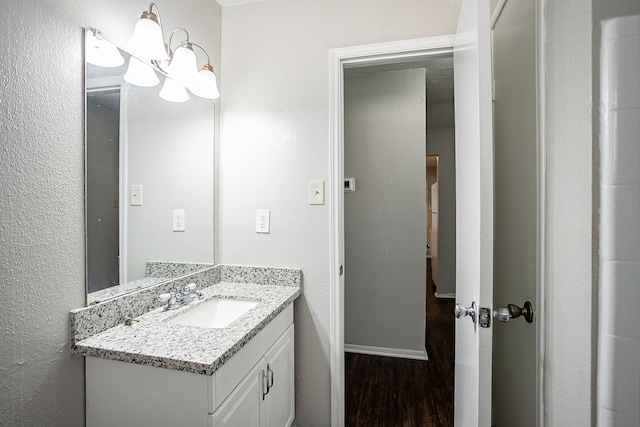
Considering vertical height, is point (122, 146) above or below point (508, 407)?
above

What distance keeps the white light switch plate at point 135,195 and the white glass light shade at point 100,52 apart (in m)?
0.46

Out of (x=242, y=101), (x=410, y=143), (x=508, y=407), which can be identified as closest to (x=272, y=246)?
(x=242, y=101)

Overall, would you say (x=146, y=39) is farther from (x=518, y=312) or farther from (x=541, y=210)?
(x=518, y=312)

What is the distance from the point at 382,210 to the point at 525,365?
63.7 inches

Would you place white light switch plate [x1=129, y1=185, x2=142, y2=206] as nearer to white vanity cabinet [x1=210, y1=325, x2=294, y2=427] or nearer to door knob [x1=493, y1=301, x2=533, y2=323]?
white vanity cabinet [x1=210, y1=325, x2=294, y2=427]

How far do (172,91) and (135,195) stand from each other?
54 cm

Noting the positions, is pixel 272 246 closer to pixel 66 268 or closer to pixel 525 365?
pixel 66 268

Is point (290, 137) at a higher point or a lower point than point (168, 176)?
higher

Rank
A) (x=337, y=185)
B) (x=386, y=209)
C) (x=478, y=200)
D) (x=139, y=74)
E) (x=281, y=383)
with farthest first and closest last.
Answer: (x=386, y=209), (x=337, y=185), (x=281, y=383), (x=139, y=74), (x=478, y=200)

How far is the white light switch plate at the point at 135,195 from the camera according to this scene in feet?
4.12

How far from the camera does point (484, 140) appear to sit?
2.84 ft

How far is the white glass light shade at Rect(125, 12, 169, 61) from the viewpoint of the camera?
1.12 meters

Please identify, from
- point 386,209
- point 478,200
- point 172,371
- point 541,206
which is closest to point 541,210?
point 541,206

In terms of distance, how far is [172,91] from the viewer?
1450mm
